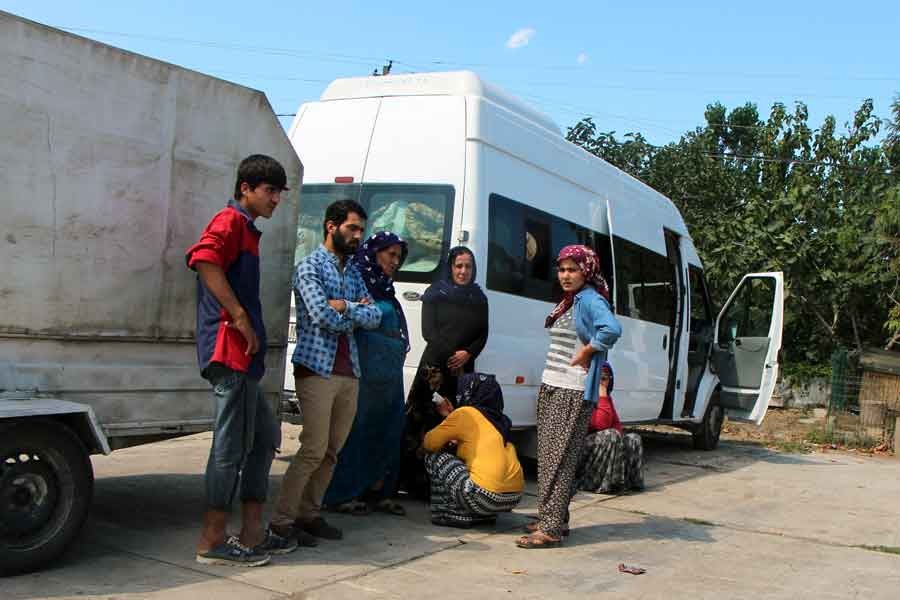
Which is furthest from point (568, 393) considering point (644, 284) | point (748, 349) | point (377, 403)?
point (748, 349)

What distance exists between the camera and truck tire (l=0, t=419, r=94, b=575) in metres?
4.12

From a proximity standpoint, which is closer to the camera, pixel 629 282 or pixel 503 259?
pixel 503 259

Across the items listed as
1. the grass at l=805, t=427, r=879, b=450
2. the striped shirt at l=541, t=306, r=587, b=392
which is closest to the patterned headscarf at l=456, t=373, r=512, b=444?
the striped shirt at l=541, t=306, r=587, b=392

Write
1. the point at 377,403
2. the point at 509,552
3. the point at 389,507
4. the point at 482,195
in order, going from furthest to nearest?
the point at 482,195, the point at 389,507, the point at 377,403, the point at 509,552

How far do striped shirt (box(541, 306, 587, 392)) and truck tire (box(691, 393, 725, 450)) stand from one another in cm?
608

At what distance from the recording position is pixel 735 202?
834 inches

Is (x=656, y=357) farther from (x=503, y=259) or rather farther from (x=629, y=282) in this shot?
(x=503, y=259)

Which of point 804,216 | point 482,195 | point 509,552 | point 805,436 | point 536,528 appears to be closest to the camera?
point 509,552

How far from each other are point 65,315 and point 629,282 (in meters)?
5.92

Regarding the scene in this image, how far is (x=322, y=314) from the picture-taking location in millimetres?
4902

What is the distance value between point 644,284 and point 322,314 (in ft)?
17.5

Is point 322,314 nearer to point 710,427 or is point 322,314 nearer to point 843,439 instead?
point 710,427

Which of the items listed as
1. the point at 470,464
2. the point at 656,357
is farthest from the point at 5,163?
the point at 656,357

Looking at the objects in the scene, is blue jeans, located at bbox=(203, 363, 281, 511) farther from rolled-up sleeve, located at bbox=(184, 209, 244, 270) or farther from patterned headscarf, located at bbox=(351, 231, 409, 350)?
patterned headscarf, located at bbox=(351, 231, 409, 350)
